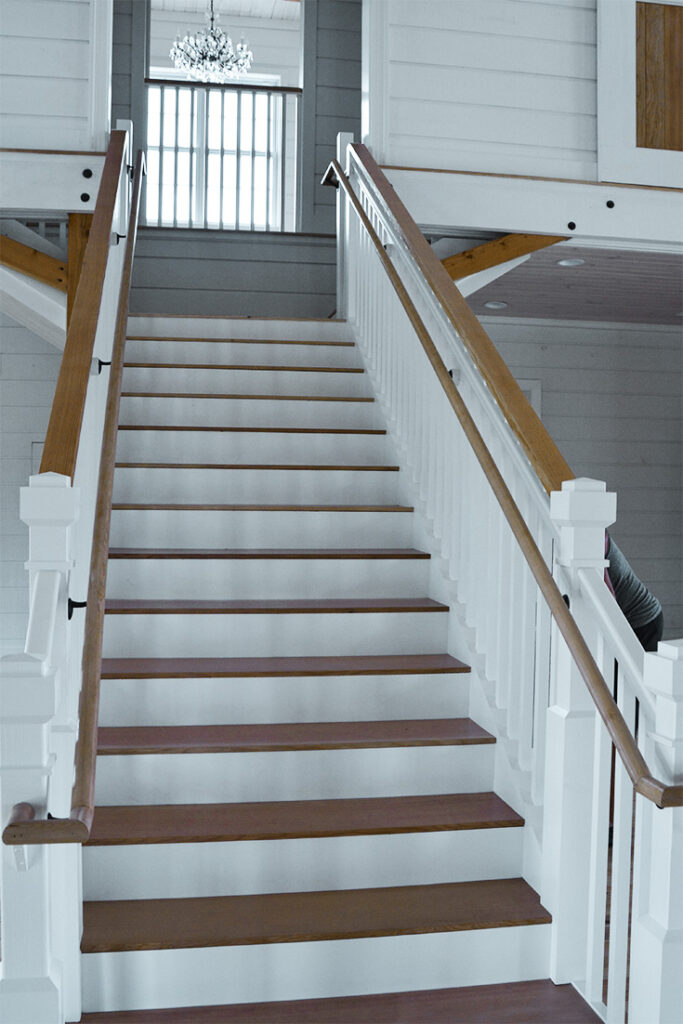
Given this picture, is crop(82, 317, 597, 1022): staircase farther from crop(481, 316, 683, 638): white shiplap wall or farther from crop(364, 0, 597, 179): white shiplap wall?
crop(481, 316, 683, 638): white shiplap wall

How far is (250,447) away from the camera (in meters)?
3.80

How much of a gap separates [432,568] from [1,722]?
1858 mm

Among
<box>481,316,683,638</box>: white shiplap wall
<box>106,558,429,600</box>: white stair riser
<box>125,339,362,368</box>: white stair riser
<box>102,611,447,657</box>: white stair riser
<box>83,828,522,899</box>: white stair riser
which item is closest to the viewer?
<box>83,828,522,899</box>: white stair riser

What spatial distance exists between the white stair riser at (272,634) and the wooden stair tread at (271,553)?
285 millimetres

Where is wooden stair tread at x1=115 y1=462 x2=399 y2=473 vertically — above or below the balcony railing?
below

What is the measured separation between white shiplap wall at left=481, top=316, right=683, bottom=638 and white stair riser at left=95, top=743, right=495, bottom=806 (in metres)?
4.57

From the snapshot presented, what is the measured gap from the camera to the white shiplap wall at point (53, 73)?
14.0 ft

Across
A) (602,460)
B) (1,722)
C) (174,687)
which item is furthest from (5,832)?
(602,460)

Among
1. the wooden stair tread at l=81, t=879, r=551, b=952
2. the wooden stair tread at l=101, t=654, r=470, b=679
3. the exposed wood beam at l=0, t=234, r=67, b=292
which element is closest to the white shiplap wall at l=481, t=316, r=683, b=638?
the exposed wood beam at l=0, t=234, r=67, b=292

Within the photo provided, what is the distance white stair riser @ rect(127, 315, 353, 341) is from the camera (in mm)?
4621

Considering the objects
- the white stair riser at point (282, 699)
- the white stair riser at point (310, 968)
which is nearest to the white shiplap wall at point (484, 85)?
the white stair riser at point (282, 699)

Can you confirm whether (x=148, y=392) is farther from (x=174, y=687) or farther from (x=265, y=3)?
(x=265, y=3)

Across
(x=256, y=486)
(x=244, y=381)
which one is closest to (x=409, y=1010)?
(x=256, y=486)

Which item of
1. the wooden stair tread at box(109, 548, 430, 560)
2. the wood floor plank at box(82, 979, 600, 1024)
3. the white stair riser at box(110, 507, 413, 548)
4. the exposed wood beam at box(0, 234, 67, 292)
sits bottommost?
the wood floor plank at box(82, 979, 600, 1024)
